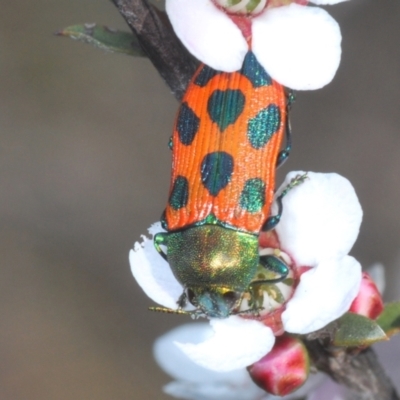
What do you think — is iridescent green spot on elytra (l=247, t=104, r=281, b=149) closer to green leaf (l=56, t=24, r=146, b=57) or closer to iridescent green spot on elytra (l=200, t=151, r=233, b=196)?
iridescent green spot on elytra (l=200, t=151, r=233, b=196)

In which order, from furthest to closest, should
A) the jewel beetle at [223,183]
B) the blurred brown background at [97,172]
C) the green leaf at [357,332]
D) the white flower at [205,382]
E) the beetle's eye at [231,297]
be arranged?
1. the blurred brown background at [97,172]
2. the white flower at [205,382]
3. the beetle's eye at [231,297]
4. the jewel beetle at [223,183]
5. the green leaf at [357,332]

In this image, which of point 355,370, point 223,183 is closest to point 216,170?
point 223,183

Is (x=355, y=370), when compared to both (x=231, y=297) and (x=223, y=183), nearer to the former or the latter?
(x=231, y=297)

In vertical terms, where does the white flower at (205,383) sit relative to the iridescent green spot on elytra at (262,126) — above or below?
below

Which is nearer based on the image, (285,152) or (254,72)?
(254,72)

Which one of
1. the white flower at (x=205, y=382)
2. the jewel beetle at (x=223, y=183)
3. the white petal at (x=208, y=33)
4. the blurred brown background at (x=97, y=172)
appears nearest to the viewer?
the white petal at (x=208, y=33)

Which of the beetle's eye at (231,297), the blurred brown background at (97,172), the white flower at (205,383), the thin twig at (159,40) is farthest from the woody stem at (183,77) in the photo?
the blurred brown background at (97,172)

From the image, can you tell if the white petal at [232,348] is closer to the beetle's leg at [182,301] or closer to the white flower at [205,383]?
the beetle's leg at [182,301]
